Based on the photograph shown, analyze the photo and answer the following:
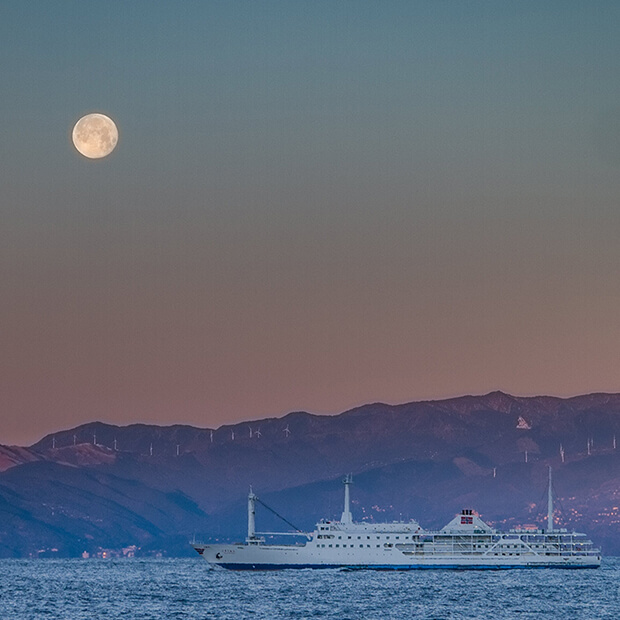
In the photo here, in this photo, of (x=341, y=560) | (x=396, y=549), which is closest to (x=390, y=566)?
(x=396, y=549)

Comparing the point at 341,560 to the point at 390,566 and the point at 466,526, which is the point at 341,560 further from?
the point at 466,526

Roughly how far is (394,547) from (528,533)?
833 inches

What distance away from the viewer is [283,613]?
374 feet

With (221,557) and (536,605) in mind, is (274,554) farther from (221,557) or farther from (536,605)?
(536,605)

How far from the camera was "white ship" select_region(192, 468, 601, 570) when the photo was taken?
174 metres

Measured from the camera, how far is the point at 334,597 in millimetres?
131875

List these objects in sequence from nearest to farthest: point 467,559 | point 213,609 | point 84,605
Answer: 1. point 213,609
2. point 84,605
3. point 467,559

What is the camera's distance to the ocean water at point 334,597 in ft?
380

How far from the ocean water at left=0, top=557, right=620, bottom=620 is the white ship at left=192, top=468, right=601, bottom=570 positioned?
161 cm

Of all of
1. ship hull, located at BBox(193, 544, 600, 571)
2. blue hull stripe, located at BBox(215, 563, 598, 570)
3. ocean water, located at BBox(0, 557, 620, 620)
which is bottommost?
ocean water, located at BBox(0, 557, 620, 620)

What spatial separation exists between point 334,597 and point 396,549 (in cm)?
4631

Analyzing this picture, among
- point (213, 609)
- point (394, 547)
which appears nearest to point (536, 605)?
point (213, 609)

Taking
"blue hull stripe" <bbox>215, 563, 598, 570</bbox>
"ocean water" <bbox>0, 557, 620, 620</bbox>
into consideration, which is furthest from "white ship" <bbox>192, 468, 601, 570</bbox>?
Result: "ocean water" <bbox>0, 557, 620, 620</bbox>

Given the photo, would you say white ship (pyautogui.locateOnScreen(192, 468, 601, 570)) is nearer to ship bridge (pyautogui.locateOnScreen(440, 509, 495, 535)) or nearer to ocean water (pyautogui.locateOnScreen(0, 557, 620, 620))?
ship bridge (pyautogui.locateOnScreen(440, 509, 495, 535))
